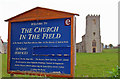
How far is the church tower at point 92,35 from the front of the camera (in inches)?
1641

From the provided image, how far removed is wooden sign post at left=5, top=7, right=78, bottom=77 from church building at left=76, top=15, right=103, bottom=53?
3546cm

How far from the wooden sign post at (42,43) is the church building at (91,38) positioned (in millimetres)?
35460

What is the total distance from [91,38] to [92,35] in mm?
826

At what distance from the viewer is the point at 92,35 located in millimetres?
41750

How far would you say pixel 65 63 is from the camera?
6.07 m

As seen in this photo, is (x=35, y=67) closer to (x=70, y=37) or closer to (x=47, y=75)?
(x=47, y=75)

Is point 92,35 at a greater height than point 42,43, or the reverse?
point 92,35

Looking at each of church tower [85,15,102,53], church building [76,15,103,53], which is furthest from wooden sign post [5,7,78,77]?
church tower [85,15,102,53]

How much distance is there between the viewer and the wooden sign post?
607 centimetres

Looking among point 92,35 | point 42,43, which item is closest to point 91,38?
point 92,35

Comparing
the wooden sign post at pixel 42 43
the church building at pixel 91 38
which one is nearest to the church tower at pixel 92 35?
the church building at pixel 91 38

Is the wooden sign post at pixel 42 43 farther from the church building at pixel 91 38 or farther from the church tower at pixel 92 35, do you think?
the church tower at pixel 92 35

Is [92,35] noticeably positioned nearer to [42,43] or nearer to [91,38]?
[91,38]

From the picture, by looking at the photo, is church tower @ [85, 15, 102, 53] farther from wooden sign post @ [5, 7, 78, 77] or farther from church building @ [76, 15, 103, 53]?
wooden sign post @ [5, 7, 78, 77]
